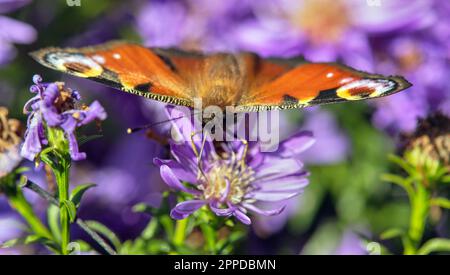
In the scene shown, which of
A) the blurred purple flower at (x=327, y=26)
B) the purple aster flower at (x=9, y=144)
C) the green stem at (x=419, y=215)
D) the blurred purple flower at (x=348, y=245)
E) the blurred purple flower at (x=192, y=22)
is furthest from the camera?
the blurred purple flower at (x=192, y=22)

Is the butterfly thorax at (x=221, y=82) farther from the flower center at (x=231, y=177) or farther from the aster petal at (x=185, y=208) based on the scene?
the aster petal at (x=185, y=208)

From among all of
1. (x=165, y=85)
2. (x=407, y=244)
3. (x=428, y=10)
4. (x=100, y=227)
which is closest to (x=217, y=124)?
(x=165, y=85)

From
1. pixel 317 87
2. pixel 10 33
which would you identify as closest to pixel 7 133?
pixel 317 87

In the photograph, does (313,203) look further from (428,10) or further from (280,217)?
(428,10)

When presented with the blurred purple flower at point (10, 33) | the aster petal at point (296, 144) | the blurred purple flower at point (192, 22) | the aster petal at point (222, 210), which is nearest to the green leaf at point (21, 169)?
the aster petal at point (222, 210)

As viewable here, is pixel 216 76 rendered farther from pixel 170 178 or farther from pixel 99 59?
pixel 170 178

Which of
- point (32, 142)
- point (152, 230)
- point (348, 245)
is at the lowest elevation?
point (348, 245)
